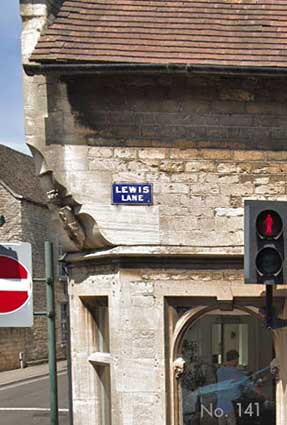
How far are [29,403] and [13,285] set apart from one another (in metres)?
11.5

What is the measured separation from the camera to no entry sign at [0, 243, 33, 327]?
3.75 meters

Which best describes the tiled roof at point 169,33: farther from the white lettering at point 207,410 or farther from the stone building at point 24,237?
the stone building at point 24,237

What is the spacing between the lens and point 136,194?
518 cm

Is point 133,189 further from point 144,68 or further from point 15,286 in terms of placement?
point 15,286

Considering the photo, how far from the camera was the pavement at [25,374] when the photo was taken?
19047mm

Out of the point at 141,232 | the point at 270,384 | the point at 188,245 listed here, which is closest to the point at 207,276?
the point at 188,245

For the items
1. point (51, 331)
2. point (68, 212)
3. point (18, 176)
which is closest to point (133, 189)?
point (68, 212)

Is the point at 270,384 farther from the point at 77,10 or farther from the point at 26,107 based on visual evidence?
the point at 77,10

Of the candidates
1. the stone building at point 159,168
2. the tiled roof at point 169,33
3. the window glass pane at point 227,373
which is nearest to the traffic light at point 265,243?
the stone building at point 159,168

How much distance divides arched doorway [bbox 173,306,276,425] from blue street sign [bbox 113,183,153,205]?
47.9 inches

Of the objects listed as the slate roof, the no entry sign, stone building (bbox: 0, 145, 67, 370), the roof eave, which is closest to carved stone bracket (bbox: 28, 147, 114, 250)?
the roof eave

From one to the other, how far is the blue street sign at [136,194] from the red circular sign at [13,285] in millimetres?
1541

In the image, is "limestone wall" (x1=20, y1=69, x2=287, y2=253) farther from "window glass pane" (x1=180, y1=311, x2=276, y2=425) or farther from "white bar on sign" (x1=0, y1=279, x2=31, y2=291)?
"white bar on sign" (x1=0, y1=279, x2=31, y2=291)

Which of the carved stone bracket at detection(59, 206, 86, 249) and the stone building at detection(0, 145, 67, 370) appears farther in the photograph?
the stone building at detection(0, 145, 67, 370)
